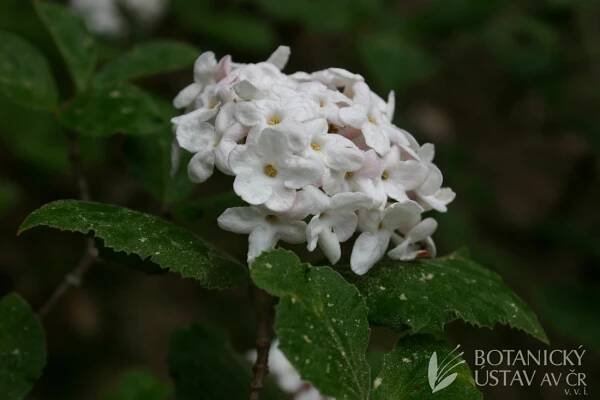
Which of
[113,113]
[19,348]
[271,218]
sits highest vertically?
[271,218]

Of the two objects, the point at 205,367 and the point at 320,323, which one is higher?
the point at 320,323

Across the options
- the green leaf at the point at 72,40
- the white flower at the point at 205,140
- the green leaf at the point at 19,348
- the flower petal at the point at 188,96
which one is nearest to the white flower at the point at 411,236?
the white flower at the point at 205,140

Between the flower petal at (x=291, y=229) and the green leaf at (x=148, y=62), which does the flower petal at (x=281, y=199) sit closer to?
the flower petal at (x=291, y=229)

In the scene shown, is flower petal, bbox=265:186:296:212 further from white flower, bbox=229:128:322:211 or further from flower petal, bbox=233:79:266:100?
flower petal, bbox=233:79:266:100

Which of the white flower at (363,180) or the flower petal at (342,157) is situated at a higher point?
the flower petal at (342,157)

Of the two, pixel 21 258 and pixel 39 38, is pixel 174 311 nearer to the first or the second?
pixel 21 258

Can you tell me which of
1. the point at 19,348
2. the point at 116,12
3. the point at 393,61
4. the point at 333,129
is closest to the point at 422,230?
the point at 333,129

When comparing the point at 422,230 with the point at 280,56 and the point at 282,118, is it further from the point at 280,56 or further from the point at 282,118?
the point at 280,56

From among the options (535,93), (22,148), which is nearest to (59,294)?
(22,148)
